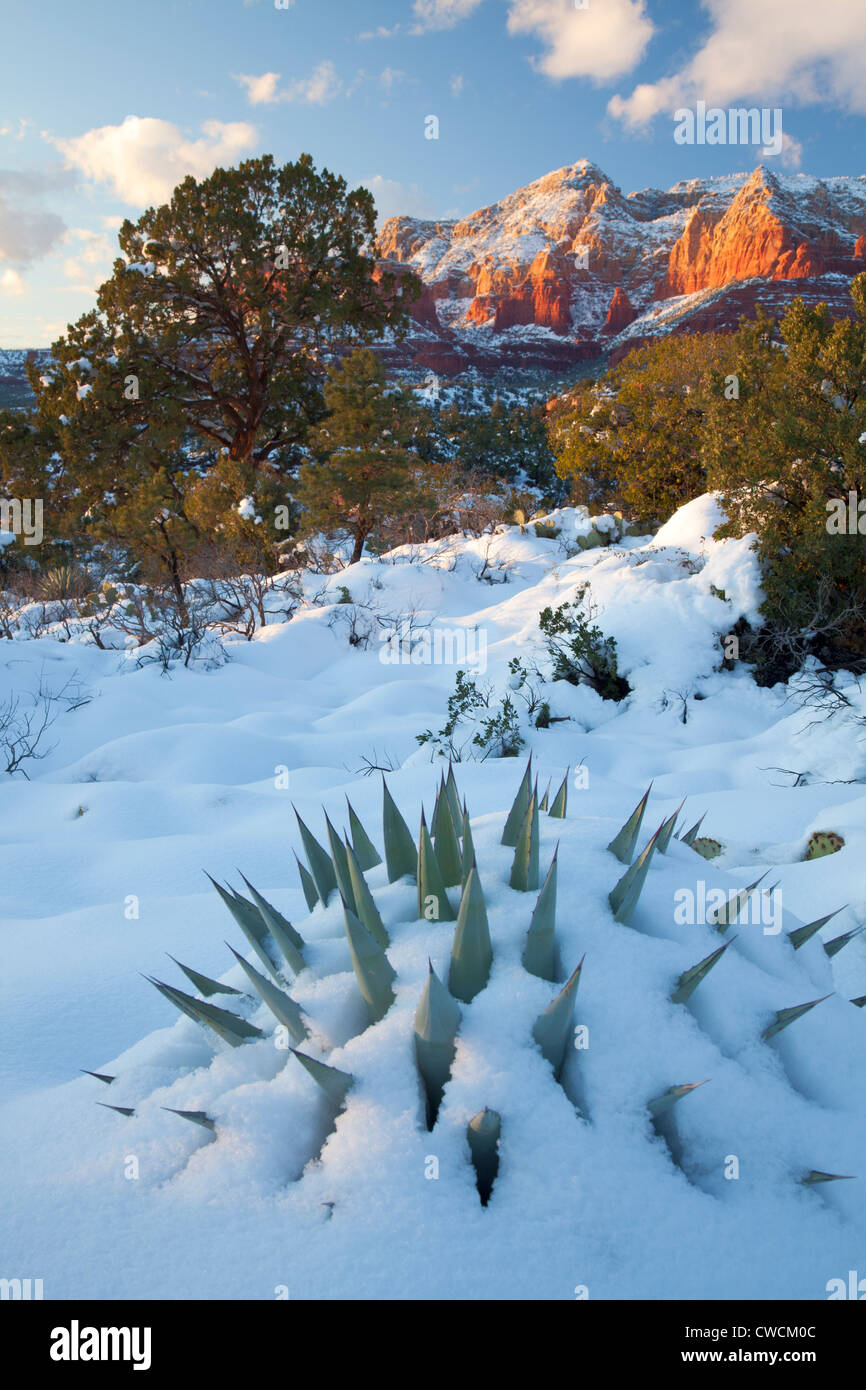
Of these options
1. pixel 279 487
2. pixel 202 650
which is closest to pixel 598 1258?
pixel 202 650

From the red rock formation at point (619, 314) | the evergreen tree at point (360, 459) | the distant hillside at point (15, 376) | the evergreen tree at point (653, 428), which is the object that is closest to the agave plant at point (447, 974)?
the evergreen tree at point (653, 428)

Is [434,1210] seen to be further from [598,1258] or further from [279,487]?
[279,487]

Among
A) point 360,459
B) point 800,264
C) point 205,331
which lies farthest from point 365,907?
point 800,264

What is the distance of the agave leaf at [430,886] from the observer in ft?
3.75

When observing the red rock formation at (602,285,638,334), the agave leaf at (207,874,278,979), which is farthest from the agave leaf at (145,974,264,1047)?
the red rock formation at (602,285,638,334)

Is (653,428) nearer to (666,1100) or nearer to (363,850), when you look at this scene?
(363,850)

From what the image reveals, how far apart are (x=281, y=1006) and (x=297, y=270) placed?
56.0 feet

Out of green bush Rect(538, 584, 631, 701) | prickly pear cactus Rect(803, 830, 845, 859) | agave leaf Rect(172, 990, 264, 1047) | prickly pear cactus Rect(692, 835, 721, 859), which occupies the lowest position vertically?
prickly pear cactus Rect(692, 835, 721, 859)

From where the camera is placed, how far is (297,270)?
47.6 ft

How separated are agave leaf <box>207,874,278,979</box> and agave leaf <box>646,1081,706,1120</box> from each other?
0.67 meters

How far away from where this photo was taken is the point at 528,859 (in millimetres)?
1235

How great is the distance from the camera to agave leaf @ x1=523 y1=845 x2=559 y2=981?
1024 mm

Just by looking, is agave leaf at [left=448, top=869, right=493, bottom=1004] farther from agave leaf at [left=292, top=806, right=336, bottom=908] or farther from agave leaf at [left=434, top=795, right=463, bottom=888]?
agave leaf at [left=292, top=806, right=336, bottom=908]

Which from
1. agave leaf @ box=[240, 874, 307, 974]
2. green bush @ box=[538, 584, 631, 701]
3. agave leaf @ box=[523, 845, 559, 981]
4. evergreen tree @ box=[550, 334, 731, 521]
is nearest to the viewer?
agave leaf @ box=[523, 845, 559, 981]
